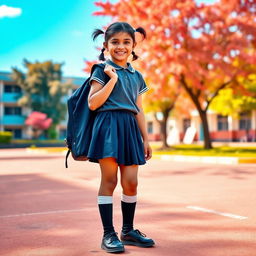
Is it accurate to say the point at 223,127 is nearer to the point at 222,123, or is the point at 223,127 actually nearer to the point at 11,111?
the point at 222,123

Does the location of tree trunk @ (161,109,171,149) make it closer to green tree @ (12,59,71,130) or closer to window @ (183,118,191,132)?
green tree @ (12,59,71,130)

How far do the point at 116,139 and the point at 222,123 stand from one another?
4647 centimetres

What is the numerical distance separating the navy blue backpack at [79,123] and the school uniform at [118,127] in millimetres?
67

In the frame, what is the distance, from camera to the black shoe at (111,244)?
129 inches

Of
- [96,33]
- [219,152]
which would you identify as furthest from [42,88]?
[96,33]

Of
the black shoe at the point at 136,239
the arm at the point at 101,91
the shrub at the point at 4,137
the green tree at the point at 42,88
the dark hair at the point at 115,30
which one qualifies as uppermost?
the green tree at the point at 42,88

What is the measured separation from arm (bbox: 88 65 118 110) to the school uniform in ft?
0.21

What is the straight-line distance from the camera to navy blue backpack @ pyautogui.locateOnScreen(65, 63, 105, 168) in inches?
136

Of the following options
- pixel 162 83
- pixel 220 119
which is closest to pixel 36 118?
pixel 220 119

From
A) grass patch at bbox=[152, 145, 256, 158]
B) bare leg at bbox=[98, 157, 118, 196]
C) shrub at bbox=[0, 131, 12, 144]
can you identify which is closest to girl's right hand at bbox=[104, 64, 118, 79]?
bare leg at bbox=[98, 157, 118, 196]

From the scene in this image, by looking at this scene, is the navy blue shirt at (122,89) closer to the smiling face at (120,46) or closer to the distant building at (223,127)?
the smiling face at (120,46)

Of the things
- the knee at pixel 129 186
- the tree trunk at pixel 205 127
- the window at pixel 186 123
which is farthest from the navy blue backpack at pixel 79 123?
the window at pixel 186 123

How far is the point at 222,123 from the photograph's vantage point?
4859cm

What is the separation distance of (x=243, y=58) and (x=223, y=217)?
14.2 meters
